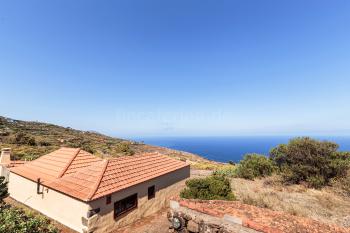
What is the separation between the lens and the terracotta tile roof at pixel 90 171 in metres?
10.6

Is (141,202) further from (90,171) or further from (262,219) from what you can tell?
(262,219)

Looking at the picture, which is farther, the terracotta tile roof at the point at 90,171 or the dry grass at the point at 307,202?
the terracotta tile roof at the point at 90,171

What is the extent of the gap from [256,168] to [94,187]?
1671 centimetres

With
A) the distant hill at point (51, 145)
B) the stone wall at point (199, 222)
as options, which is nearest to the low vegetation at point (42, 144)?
the distant hill at point (51, 145)

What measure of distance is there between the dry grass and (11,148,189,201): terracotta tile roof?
654 centimetres

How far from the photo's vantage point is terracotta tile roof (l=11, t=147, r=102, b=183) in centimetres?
1320

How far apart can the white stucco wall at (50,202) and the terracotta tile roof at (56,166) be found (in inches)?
20.0

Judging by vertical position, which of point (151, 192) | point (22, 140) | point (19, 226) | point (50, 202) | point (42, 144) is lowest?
point (50, 202)

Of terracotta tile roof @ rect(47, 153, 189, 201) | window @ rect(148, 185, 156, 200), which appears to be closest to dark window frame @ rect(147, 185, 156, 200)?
window @ rect(148, 185, 156, 200)

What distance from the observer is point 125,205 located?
37.4ft

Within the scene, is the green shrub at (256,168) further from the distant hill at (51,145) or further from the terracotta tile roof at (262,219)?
the distant hill at (51,145)

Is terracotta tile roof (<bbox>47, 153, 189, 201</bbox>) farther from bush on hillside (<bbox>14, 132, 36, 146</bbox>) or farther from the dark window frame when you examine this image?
bush on hillside (<bbox>14, 132, 36, 146</bbox>)

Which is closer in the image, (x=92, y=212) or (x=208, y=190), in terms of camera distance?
(x=92, y=212)

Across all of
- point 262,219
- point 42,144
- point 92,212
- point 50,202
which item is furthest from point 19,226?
point 42,144
